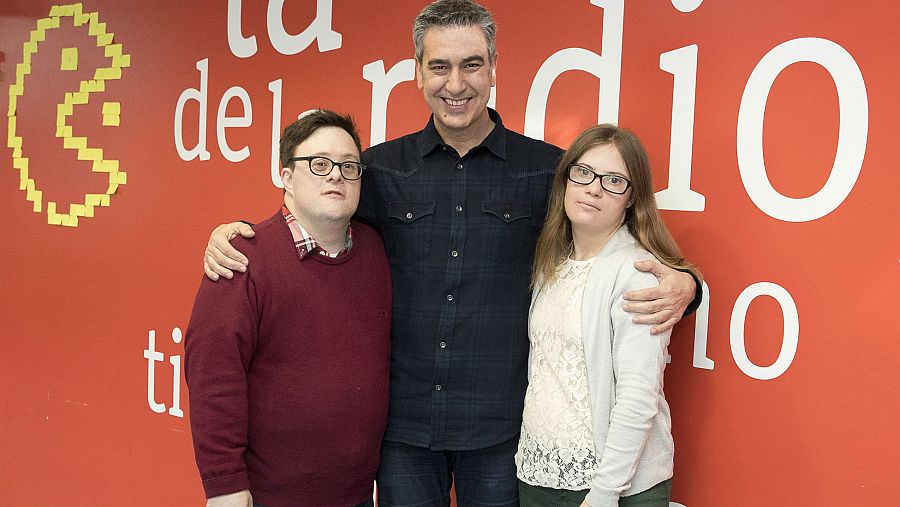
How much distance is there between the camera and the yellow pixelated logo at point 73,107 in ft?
10.4

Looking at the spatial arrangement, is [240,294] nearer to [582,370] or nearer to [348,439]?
[348,439]

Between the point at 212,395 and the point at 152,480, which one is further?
the point at 152,480

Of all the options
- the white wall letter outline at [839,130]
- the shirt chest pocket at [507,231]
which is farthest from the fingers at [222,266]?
the white wall letter outline at [839,130]

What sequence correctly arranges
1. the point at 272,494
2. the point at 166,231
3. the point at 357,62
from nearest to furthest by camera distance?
1. the point at 272,494
2. the point at 357,62
3. the point at 166,231

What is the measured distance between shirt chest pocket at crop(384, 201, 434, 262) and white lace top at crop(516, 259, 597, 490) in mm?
302

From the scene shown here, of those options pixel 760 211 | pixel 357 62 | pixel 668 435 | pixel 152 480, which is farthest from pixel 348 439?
pixel 152 480

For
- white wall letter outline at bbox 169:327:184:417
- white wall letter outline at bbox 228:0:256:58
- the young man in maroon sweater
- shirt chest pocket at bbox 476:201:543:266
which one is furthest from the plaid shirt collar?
white wall letter outline at bbox 169:327:184:417

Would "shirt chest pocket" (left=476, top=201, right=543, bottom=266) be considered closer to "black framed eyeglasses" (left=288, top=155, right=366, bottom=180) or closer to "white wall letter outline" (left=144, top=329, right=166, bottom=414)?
"black framed eyeglasses" (left=288, top=155, right=366, bottom=180)

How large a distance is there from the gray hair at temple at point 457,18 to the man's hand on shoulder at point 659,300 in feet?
1.98

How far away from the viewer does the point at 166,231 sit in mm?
3051

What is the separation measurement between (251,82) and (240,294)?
4.40 feet

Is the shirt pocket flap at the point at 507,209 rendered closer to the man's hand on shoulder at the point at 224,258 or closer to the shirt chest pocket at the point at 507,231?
the shirt chest pocket at the point at 507,231

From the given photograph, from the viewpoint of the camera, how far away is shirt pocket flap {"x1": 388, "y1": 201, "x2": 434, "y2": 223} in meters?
1.85

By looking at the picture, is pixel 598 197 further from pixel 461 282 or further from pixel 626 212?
pixel 461 282
